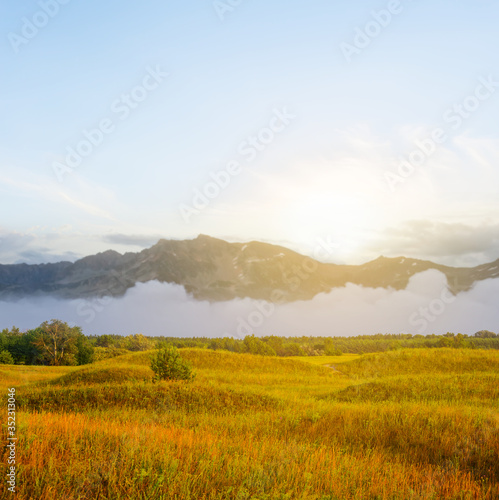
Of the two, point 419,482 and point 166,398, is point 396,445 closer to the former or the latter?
point 419,482

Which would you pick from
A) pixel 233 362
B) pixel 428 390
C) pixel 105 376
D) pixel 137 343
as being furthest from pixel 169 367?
pixel 137 343

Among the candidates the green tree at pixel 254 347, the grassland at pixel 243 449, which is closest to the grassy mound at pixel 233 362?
the grassland at pixel 243 449

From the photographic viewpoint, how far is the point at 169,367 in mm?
23172

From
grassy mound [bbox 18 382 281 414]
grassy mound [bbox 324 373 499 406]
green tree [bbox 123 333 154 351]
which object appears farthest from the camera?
green tree [bbox 123 333 154 351]

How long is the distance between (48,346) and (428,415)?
7648 centimetres

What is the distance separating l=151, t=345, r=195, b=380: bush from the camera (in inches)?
910

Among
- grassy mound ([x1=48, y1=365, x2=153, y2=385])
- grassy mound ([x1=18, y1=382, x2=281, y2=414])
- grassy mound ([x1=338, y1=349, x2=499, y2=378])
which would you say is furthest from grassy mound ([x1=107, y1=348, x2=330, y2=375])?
grassy mound ([x1=18, y1=382, x2=281, y2=414])

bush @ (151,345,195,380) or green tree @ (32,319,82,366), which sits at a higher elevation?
bush @ (151,345,195,380)

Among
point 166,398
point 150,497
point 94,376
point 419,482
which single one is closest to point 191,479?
point 150,497

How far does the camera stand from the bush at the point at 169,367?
23.1 m

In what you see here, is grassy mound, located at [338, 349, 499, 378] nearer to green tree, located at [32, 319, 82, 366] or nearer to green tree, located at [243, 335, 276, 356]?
green tree, located at [243, 335, 276, 356]

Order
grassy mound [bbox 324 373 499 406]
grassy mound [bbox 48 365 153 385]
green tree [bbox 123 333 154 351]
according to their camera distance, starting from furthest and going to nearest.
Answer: green tree [bbox 123 333 154 351]
grassy mound [bbox 48 365 153 385]
grassy mound [bbox 324 373 499 406]

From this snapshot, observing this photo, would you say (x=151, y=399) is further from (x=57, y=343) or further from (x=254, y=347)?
(x=254, y=347)

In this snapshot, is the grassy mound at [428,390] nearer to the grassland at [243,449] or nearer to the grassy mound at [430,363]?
the grassland at [243,449]
